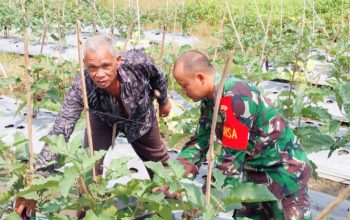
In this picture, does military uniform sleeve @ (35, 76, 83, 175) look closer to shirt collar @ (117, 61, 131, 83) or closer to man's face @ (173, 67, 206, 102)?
shirt collar @ (117, 61, 131, 83)

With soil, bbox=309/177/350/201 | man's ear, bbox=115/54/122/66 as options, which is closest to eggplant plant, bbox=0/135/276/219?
man's ear, bbox=115/54/122/66

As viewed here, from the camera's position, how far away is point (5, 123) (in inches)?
151

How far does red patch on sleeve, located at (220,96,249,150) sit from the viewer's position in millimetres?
1554

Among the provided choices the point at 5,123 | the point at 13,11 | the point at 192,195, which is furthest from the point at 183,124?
the point at 13,11

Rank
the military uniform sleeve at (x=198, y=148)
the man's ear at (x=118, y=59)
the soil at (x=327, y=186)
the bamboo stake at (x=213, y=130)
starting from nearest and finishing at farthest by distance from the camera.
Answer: the bamboo stake at (x=213, y=130), the military uniform sleeve at (x=198, y=148), the man's ear at (x=118, y=59), the soil at (x=327, y=186)

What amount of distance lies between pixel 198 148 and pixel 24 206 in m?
0.61

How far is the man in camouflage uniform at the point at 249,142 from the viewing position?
1558 millimetres

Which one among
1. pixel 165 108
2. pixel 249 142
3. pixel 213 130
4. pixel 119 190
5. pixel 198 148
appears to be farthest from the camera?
pixel 165 108

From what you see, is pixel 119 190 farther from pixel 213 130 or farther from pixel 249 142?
pixel 249 142

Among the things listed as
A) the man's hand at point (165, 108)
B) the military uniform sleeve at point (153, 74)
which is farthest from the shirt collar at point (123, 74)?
the man's hand at point (165, 108)

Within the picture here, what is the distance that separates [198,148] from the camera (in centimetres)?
183

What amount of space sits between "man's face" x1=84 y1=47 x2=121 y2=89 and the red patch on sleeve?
51cm

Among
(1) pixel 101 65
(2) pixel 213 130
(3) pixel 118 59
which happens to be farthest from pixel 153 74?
(2) pixel 213 130

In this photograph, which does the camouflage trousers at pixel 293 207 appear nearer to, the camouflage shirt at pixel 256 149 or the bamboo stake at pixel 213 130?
the camouflage shirt at pixel 256 149
